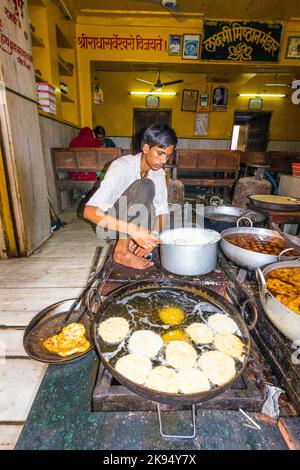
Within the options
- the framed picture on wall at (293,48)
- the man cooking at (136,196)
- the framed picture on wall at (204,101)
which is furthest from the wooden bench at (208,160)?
the framed picture on wall at (204,101)

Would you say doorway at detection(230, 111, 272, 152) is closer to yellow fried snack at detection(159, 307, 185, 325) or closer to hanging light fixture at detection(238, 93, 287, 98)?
hanging light fixture at detection(238, 93, 287, 98)

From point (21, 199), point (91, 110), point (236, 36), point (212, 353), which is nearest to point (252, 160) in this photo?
point (236, 36)

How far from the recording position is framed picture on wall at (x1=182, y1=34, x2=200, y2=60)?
716cm

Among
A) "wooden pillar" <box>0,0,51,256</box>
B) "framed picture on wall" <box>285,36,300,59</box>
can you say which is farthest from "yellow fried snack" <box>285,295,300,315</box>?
"framed picture on wall" <box>285,36,300,59</box>

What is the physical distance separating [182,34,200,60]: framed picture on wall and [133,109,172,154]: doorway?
3.76 metres

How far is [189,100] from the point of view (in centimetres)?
1088

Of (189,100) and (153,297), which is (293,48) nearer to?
(189,100)

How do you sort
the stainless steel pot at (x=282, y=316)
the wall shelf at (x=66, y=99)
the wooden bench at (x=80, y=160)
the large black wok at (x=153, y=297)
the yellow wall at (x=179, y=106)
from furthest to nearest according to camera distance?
the yellow wall at (x=179, y=106), the wall shelf at (x=66, y=99), the wooden bench at (x=80, y=160), the stainless steel pot at (x=282, y=316), the large black wok at (x=153, y=297)

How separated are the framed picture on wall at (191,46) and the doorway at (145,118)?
3.76 meters

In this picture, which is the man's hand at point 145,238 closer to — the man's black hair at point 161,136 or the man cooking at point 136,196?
the man cooking at point 136,196

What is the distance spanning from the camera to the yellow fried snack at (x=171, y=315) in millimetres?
1490

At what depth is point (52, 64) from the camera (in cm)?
539

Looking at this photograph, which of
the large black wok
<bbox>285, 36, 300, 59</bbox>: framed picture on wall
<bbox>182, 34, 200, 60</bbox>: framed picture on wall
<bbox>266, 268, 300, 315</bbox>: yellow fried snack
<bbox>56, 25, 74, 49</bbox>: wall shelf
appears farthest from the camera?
<bbox>285, 36, 300, 59</bbox>: framed picture on wall

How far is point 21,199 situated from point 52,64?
399 centimetres
